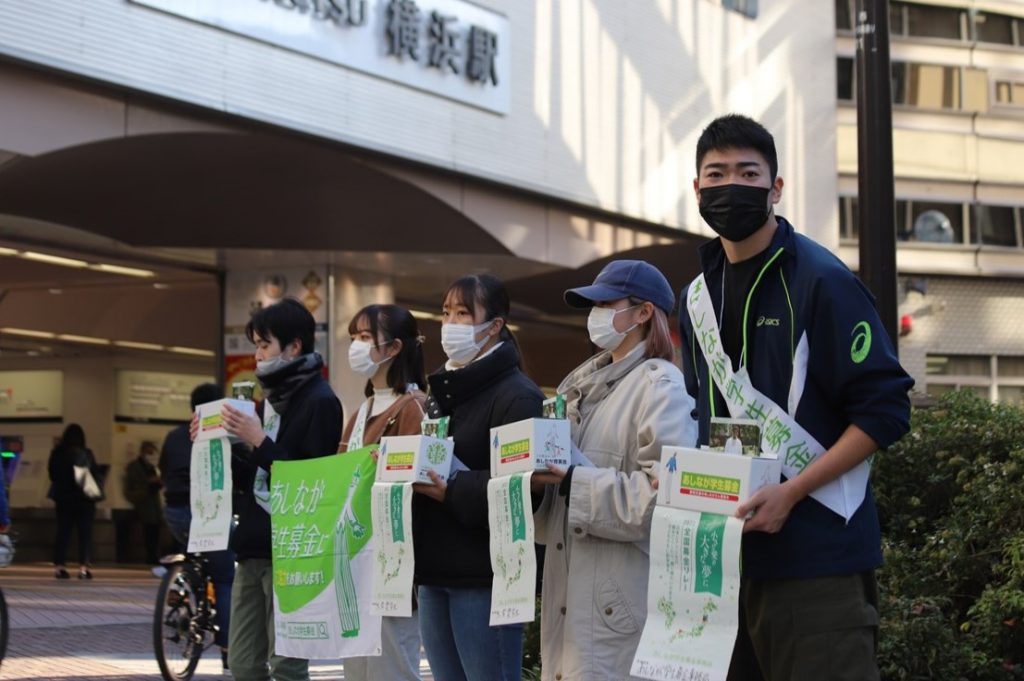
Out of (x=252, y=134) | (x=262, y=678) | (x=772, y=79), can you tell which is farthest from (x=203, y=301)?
(x=262, y=678)

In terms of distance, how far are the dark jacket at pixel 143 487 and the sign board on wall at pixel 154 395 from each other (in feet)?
5.95

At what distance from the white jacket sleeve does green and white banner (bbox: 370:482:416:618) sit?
81cm

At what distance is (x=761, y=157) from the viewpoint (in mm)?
3682

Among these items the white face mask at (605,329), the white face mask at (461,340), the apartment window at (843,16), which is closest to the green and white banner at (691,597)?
the white face mask at (605,329)

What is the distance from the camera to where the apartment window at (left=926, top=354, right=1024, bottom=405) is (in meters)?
29.9

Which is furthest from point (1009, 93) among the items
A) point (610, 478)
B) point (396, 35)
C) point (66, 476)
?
point (610, 478)

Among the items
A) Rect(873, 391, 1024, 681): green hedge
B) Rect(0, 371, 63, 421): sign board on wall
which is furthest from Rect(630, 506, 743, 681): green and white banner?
Rect(0, 371, 63, 421): sign board on wall

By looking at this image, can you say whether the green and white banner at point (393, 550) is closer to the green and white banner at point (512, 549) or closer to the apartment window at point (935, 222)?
the green and white banner at point (512, 549)

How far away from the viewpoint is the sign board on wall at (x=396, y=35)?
14227mm

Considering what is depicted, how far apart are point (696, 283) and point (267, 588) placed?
316 cm

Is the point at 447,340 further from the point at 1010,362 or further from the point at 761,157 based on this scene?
the point at 1010,362

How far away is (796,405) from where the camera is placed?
3496mm

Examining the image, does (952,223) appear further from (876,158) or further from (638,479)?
(638,479)

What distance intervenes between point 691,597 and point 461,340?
2.13m
